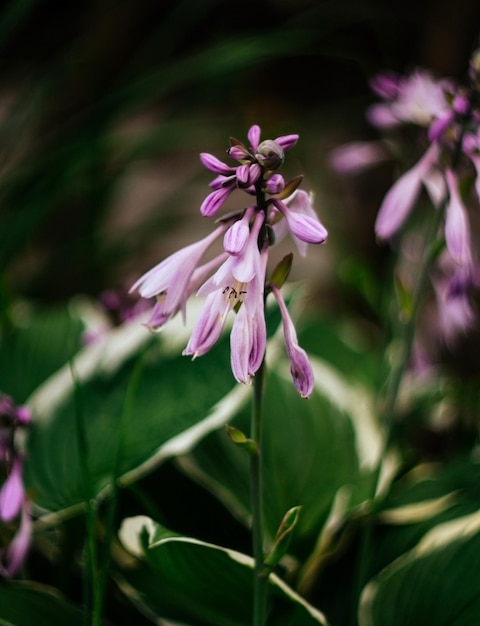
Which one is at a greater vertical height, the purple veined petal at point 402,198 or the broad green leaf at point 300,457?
the purple veined petal at point 402,198

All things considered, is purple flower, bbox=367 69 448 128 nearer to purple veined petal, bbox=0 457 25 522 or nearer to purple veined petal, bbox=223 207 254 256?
purple veined petal, bbox=223 207 254 256

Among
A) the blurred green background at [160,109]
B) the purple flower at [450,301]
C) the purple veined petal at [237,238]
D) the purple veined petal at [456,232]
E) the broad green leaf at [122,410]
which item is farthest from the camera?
the blurred green background at [160,109]

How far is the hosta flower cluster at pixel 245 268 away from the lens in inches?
18.9

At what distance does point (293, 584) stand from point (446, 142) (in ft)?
Result: 1.53

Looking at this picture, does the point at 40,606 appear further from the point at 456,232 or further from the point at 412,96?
the point at 412,96

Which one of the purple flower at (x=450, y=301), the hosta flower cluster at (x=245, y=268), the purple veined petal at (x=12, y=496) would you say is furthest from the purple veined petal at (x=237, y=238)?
the purple flower at (x=450, y=301)

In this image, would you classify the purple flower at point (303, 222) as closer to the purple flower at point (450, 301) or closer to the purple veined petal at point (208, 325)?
the purple veined petal at point (208, 325)

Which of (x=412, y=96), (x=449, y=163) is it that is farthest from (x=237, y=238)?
(x=412, y=96)

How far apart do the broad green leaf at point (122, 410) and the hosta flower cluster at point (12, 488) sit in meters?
0.03

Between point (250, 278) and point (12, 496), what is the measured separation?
32 centimetres

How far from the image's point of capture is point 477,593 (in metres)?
0.66

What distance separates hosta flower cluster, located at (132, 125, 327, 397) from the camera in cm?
48

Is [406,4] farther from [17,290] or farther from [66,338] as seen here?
[66,338]

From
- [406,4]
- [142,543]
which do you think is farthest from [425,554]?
[406,4]
